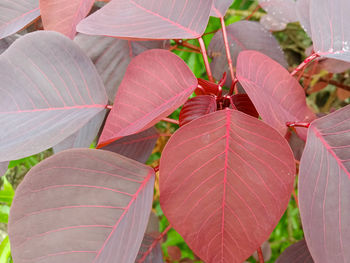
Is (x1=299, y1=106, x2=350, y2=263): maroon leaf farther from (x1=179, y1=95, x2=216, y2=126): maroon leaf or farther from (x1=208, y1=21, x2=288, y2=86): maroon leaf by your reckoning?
(x1=208, y1=21, x2=288, y2=86): maroon leaf

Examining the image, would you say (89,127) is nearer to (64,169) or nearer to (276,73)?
(64,169)

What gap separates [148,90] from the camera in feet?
1.11

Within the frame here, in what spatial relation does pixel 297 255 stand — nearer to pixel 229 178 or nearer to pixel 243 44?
pixel 229 178

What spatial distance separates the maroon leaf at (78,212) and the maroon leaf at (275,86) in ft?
0.60

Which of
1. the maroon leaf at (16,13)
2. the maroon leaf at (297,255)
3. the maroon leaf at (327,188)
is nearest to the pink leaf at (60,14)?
the maroon leaf at (16,13)

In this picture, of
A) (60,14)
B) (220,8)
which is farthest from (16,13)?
(220,8)

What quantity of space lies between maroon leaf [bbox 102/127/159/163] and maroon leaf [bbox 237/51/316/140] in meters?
0.30

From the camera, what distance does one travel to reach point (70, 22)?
1.42ft

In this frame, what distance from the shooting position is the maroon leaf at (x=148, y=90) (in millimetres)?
315

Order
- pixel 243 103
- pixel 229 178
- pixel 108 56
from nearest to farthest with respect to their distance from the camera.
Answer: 1. pixel 229 178
2. pixel 243 103
3. pixel 108 56

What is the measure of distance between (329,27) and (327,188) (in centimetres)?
24

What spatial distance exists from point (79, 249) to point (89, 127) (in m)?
0.24

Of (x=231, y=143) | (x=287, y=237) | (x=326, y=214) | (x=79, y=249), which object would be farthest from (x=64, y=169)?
(x=287, y=237)

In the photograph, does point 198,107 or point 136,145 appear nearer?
point 198,107
